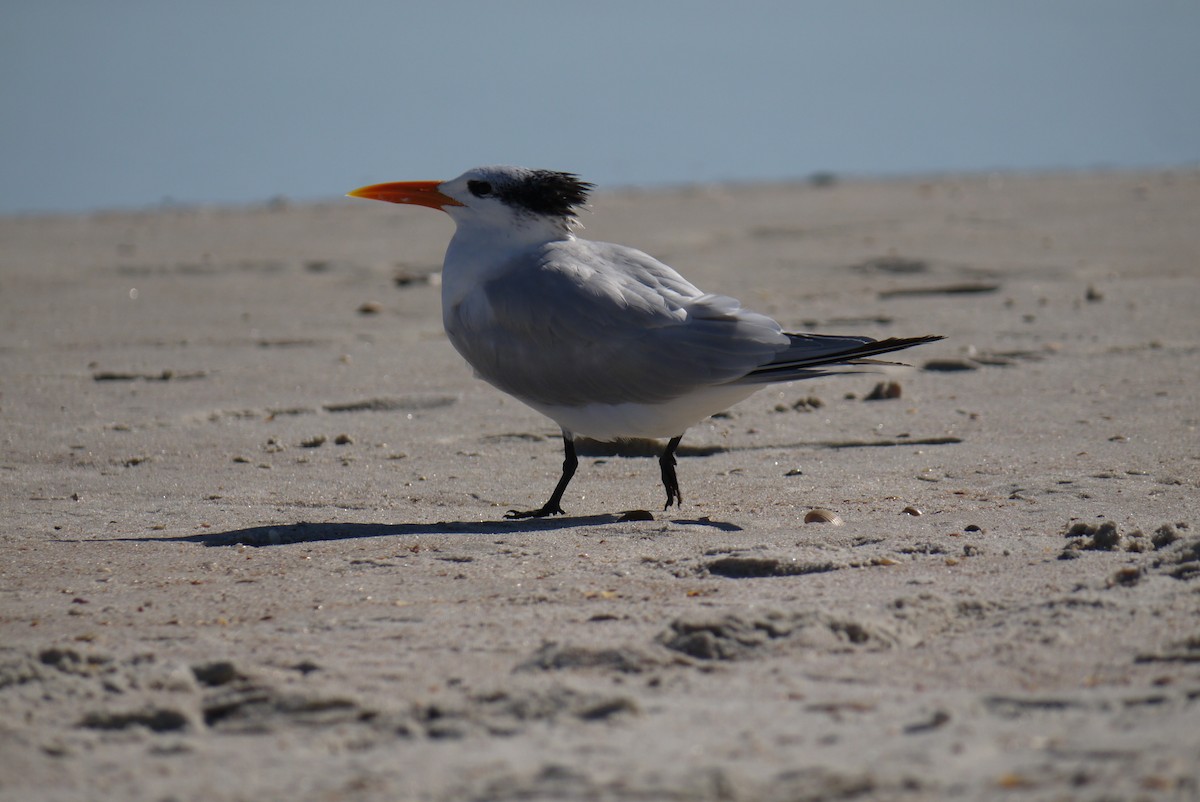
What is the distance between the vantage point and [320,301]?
28.7 feet

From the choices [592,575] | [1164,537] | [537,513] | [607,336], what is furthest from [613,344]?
[1164,537]

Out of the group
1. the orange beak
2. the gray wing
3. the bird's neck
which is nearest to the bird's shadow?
the gray wing

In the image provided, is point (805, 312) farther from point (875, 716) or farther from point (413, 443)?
point (875, 716)

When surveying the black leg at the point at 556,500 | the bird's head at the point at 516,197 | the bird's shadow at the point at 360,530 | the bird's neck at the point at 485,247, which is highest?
the bird's head at the point at 516,197

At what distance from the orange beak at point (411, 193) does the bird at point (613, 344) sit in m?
0.31

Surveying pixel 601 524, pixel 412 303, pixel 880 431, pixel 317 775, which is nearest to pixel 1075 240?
pixel 412 303

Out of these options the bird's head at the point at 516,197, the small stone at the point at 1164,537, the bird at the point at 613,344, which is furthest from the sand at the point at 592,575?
the bird's head at the point at 516,197

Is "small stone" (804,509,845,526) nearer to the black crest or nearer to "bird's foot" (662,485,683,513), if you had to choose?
"bird's foot" (662,485,683,513)

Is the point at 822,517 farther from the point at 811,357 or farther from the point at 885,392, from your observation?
the point at 885,392

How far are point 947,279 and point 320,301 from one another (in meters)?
3.84

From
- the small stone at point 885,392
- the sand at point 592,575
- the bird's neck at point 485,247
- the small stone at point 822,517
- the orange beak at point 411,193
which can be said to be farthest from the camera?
the small stone at point 885,392

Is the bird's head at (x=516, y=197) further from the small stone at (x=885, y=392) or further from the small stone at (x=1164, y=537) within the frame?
the small stone at (x=1164, y=537)

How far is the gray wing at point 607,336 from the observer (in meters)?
4.16

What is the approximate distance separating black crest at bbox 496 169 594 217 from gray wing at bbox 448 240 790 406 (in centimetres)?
27
